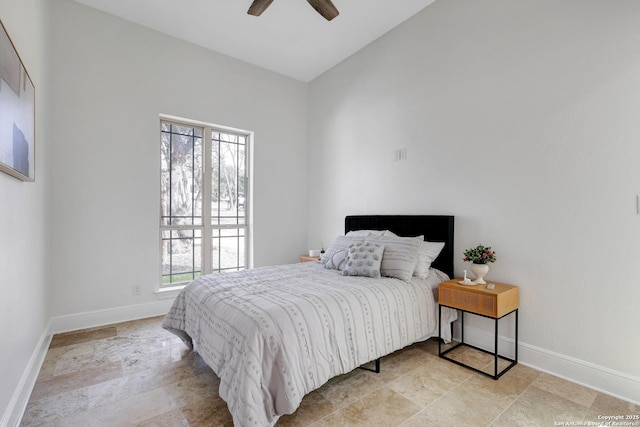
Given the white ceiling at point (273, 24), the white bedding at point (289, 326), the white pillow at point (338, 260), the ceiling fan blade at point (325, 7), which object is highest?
the white ceiling at point (273, 24)

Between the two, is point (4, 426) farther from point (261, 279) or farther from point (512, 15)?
point (512, 15)

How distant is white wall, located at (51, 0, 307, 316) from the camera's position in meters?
3.01

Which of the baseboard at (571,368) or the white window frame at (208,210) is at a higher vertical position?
the white window frame at (208,210)

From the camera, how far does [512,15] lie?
8.11 feet

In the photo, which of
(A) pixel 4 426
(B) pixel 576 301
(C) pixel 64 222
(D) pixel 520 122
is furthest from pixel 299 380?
(C) pixel 64 222

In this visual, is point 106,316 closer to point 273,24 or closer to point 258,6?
point 258,6

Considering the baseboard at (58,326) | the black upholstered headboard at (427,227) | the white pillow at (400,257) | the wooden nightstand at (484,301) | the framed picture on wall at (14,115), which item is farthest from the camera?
the black upholstered headboard at (427,227)

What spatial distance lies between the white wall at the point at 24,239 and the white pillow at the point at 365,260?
7.21ft

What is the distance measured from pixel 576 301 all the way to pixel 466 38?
7.90ft

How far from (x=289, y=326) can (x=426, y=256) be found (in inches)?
61.6

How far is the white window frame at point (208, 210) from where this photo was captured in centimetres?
365

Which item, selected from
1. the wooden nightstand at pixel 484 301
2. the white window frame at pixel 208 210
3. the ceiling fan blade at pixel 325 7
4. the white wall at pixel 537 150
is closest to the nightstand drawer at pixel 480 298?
the wooden nightstand at pixel 484 301

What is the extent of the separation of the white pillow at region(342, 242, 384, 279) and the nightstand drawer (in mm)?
553

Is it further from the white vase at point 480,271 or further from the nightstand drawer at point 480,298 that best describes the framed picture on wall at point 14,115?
the white vase at point 480,271
